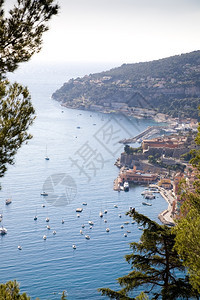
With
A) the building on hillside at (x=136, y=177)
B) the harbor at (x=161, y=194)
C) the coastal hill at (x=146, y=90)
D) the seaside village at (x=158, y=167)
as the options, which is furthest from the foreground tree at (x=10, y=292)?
the coastal hill at (x=146, y=90)

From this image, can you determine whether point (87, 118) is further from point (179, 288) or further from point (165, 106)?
point (179, 288)

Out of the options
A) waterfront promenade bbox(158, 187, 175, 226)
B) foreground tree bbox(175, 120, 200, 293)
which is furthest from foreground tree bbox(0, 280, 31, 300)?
waterfront promenade bbox(158, 187, 175, 226)

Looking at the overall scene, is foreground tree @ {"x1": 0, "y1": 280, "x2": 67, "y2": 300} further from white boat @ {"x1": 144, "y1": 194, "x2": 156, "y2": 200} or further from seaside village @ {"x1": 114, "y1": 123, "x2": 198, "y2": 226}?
white boat @ {"x1": 144, "y1": 194, "x2": 156, "y2": 200}

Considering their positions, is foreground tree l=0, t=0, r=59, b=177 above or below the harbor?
above

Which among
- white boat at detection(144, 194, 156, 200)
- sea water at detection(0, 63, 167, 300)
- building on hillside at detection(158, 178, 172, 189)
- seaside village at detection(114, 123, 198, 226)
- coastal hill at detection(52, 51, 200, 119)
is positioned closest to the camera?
sea water at detection(0, 63, 167, 300)

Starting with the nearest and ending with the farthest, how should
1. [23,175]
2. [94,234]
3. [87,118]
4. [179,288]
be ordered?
[179,288], [94,234], [23,175], [87,118]

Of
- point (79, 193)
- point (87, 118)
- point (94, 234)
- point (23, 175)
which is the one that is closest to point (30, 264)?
point (94, 234)

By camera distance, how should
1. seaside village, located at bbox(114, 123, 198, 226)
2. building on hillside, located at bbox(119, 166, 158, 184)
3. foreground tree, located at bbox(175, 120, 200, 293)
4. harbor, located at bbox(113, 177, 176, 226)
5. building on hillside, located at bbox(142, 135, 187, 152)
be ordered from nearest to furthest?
foreground tree, located at bbox(175, 120, 200, 293), harbor, located at bbox(113, 177, 176, 226), seaside village, located at bbox(114, 123, 198, 226), building on hillside, located at bbox(119, 166, 158, 184), building on hillside, located at bbox(142, 135, 187, 152)
